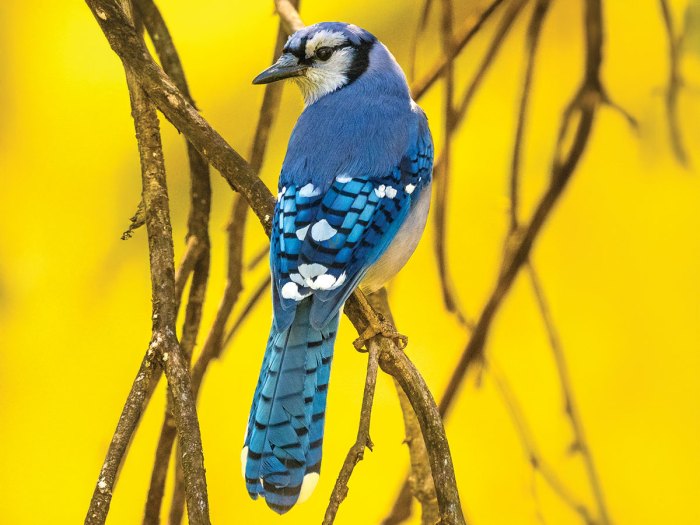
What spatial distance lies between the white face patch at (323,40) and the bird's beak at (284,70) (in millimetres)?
30

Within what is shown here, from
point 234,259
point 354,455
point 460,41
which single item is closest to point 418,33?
point 460,41

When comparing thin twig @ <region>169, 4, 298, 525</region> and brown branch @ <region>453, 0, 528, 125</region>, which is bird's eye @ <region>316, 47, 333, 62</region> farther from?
brown branch @ <region>453, 0, 528, 125</region>

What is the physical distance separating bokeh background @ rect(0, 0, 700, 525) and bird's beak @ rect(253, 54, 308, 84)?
1.80 ft

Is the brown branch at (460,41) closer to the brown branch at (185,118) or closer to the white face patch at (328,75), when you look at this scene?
the white face patch at (328,75)

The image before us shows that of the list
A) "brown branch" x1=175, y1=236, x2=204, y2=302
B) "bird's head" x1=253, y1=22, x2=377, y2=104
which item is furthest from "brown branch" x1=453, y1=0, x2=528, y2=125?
"brown branch" x1=175, y1=236, x2=204, y2=302

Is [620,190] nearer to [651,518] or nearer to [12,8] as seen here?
[651,518]

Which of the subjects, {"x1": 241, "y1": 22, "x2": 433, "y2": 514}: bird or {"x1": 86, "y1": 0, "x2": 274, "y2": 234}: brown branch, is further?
{"x1": 86, "y1": 0, "x2": 274, "y2": 234}: brown branch

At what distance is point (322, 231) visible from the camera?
→ 4.75 ft

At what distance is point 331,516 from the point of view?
1.14m

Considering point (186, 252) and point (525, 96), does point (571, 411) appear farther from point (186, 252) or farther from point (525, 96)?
point (186, 252)

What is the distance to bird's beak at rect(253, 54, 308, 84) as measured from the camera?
1644 mm

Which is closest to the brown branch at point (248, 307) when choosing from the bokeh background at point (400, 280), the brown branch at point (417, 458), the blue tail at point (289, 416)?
the bokeh background at point (400, 280)

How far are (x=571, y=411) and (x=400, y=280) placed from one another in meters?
0.51

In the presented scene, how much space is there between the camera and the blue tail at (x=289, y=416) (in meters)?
1.32
